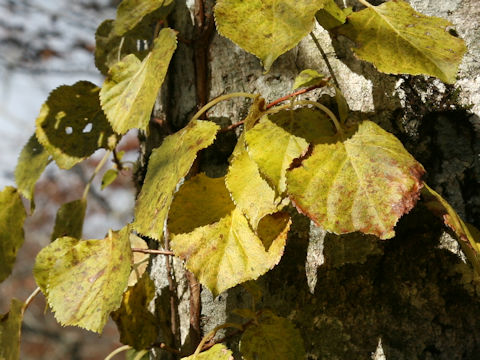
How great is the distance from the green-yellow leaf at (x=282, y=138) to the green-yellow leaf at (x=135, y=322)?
1.25 ft

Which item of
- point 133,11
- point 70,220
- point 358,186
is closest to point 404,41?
point 358,186

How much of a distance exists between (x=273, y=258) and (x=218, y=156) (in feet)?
0.88

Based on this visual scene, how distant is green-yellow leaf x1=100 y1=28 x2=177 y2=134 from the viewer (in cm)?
67

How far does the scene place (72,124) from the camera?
909mm

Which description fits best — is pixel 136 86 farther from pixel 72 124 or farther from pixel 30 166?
pixel 30 166

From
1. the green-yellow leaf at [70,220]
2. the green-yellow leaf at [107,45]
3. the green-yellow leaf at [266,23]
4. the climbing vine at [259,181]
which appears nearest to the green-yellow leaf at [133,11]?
the climbing vine at [259,181]

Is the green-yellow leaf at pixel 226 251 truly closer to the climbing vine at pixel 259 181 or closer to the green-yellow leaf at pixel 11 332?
the climbing vine at pixel 259 181

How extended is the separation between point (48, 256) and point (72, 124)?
0.29 metres

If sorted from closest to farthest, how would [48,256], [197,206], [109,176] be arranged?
1. [197,206]
2. [48,256]
3. [109,176]

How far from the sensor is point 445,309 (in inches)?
25.2

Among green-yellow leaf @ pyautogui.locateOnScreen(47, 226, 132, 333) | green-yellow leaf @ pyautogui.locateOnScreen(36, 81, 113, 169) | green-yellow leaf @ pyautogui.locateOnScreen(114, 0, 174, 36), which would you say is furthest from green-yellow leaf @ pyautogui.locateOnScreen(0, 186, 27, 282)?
green-yellow leaf @ pyautogui.locateOnScreen(114, 0, 174, 36)

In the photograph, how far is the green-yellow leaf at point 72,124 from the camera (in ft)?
2.94

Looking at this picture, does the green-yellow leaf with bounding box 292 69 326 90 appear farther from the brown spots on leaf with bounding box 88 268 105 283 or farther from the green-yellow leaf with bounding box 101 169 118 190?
the green-yellow leaf with bounding box 101 169 118 190

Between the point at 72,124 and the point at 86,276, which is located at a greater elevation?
the point at 72,124
